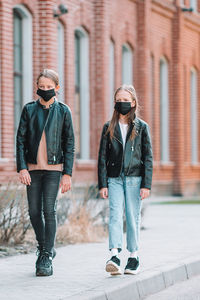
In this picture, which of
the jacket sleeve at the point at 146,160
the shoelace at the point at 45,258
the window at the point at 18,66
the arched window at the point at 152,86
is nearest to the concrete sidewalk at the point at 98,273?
the shoelace at the point at 45,258

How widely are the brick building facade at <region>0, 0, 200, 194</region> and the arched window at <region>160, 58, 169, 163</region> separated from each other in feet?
0.12

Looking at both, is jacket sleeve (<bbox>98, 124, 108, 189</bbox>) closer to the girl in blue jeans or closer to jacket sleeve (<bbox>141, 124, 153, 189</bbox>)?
the girl in blue jeans

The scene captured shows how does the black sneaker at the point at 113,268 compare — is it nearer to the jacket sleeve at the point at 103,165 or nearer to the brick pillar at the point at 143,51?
the jacket sleeve at the point at 103,165

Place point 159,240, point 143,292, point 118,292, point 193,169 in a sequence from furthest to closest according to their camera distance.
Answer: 1. point 193,169
2. point 159,240
3. point 143,292
4. point 118,292

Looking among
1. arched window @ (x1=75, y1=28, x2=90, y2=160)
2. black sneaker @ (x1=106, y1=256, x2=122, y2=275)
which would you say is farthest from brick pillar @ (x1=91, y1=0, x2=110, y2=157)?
black sneaker @ (x1=106, y1=256, x2=122, y2=275)

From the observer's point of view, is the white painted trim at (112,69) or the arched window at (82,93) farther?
the white painted trim at (112,69)

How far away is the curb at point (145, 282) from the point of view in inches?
286

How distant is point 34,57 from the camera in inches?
822

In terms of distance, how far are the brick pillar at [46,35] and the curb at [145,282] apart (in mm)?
11846

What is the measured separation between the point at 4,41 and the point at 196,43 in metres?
14.7

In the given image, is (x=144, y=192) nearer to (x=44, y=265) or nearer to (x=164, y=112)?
(x=44, y=265)

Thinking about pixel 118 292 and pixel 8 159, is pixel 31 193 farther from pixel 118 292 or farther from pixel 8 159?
pixel 8 159

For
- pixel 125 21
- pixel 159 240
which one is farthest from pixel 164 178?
pixel 159 240

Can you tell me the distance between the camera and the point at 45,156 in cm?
825
